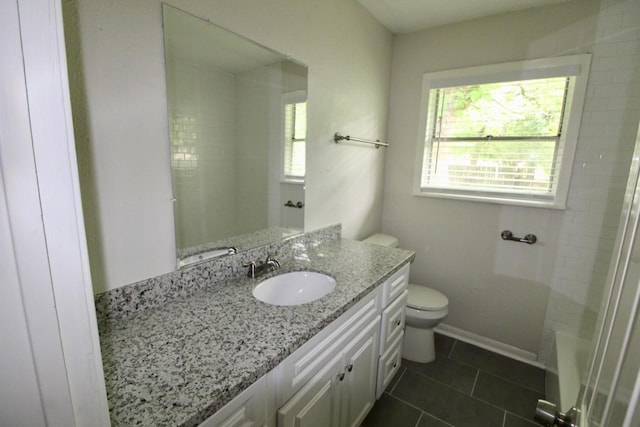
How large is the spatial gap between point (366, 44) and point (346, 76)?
0.39m

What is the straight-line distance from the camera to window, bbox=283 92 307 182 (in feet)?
5.53

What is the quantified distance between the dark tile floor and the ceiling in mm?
2532

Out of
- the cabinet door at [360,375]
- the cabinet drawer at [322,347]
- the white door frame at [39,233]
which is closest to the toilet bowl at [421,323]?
the cabinet door at [360,375]

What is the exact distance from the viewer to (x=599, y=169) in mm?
1888

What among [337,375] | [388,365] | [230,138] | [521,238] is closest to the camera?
[337,375]

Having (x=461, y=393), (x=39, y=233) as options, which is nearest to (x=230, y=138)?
(x=39, y=233)

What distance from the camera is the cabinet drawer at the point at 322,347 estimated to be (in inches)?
38.8

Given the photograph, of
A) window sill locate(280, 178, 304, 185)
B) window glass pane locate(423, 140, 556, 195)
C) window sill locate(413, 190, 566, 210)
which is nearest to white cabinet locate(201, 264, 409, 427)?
window sill locate(280, 178, 304, 185)

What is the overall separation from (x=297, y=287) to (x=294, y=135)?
86cm

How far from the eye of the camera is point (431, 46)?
238 centimetres

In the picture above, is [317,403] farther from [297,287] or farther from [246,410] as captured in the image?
[297,287]

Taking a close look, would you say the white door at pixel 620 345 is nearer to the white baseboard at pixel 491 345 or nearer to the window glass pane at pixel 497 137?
the window glass pane at pixel 497 137

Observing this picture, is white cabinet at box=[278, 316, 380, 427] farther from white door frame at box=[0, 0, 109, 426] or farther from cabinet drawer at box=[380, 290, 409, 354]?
white door frame at box=[0, 0, 109, 426]

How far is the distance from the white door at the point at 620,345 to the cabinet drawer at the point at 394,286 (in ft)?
3.21
